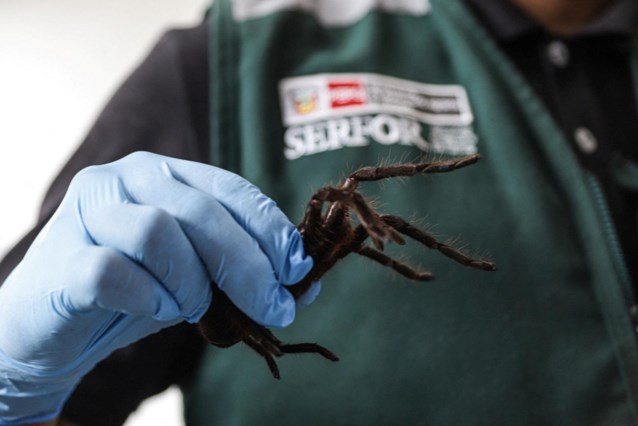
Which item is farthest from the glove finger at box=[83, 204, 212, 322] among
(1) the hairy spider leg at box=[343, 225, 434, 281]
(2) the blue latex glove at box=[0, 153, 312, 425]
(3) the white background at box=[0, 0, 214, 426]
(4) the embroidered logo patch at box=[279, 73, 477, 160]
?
(3) the white background at box=[0, 0, 214, 426]

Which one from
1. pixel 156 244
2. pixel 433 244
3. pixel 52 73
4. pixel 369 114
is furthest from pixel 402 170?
pixel 52 73

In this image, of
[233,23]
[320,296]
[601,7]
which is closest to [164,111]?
[233,23]

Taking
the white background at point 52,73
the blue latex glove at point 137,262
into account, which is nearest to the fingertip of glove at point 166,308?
the blue latex glove at point 137,262

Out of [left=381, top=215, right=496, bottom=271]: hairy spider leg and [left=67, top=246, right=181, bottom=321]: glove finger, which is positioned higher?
[left=67, top=246, right=181, bottom=321]: glove finger

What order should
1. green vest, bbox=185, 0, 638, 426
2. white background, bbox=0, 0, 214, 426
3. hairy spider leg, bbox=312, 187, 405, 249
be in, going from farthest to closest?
1. white background, bbox=0, 0, 214, 426
2. green vest, bbox=185, 0, 638, 426
3. hairy spider leg, bbox=312, 187, 405, 249

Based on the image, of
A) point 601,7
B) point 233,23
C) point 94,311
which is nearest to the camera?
point 94,311

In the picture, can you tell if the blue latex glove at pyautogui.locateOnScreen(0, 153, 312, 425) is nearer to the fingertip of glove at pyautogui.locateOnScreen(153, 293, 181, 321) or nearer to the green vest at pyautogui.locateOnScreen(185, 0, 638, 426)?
the fingertip of glove at pyautogui.locateOnScreen(153, 293, 181, 321)

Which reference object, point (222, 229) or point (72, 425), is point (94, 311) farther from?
point (72, 425)

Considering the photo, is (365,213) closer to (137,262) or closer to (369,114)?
(137,262)

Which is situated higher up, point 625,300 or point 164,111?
point 164,111
